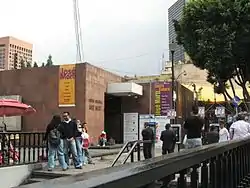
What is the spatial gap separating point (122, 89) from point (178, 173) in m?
27.0

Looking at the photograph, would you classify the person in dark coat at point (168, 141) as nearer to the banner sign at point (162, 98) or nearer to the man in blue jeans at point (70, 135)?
the man in blue jeans at point (70, 135)

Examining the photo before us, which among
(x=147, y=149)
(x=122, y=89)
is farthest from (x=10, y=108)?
(x=122, y=89)

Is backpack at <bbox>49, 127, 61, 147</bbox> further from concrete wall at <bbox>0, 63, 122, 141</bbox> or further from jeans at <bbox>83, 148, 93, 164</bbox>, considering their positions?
concrete wall at <bbox>0, 63, 122, 141</bbox>

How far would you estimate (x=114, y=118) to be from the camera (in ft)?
111

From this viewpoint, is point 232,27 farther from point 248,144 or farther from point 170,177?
point 170,177

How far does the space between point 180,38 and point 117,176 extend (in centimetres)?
2201

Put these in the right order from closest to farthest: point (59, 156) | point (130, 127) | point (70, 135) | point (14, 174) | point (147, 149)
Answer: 1. point (14, 174)
2. point (70, 135)
3. point (59, 156)
4. point (147, 149)
5. point (130, 127)

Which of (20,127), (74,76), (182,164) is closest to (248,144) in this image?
(182,164)

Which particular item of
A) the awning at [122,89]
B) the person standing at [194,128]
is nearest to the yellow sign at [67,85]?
the awning at [122,89]

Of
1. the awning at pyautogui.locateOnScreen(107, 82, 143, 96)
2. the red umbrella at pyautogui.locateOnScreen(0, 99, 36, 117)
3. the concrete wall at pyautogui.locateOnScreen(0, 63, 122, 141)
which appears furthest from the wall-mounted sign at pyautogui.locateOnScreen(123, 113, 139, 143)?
the red umbrella at pyautogui.locateOnScreen(0, 99, 36, 117)

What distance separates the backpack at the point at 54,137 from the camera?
1319cm

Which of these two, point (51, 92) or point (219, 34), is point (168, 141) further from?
point (51, 92)

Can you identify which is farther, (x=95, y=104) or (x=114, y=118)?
(x=114, y=118)

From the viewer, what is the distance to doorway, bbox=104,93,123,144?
109ft
